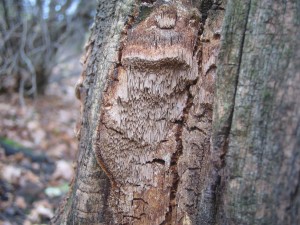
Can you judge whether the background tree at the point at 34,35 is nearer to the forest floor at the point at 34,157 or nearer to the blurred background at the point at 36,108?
the blurred background at the point at 36,108

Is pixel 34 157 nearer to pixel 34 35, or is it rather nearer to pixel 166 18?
pixel 34 35

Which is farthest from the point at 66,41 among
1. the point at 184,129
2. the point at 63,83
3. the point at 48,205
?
the point at 184,129

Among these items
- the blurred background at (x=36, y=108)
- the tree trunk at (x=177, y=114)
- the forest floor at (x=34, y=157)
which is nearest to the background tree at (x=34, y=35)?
the blurred background at (x=36, y=108)

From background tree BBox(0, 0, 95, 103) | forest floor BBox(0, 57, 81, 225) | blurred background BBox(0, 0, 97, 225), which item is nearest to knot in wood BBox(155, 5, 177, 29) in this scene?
forest floor BBox(0, 57, 81, 225)

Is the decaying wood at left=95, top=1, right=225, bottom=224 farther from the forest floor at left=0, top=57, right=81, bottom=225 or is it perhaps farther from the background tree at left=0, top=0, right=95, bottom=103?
the background tree at left=0, top=0, right=95, bottom=103

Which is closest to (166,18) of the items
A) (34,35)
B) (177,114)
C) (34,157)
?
(177,114)

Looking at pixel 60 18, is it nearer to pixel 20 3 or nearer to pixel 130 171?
pixel 20 3
